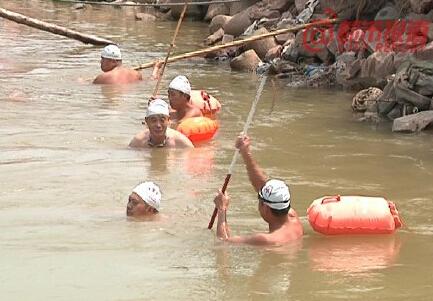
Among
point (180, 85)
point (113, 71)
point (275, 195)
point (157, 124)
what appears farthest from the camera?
point (113, 71)

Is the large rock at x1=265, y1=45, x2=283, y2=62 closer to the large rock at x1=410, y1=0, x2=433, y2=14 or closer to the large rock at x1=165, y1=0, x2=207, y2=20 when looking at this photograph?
the large rock at x1=410, y1=0, x2=433, y2=14

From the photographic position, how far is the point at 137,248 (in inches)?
291

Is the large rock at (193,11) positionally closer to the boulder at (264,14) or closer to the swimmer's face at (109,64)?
the boulder at (264,14)

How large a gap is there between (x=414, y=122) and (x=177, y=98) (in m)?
3.14

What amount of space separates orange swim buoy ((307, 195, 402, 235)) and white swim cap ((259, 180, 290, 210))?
17.9 inches

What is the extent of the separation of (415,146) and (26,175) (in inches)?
190

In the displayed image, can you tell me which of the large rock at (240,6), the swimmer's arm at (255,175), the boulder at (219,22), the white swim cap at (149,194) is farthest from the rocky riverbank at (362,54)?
the white swim cap at (149,194)

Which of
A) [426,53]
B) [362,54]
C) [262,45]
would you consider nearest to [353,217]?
[426,53]

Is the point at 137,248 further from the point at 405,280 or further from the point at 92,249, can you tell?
the point at 405,280

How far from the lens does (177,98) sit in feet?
39.6

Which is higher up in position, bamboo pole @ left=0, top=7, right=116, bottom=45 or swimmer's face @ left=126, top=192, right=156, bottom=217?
swimmer's face @ left=126, top=192, right=156, bottom=217

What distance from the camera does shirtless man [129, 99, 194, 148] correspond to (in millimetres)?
10500

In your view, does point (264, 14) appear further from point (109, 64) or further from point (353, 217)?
point (353, 217)

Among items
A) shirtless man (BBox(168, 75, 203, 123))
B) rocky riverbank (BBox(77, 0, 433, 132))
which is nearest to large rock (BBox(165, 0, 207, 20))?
rocky riverbank (BBox(77, 0, 433, 132))
